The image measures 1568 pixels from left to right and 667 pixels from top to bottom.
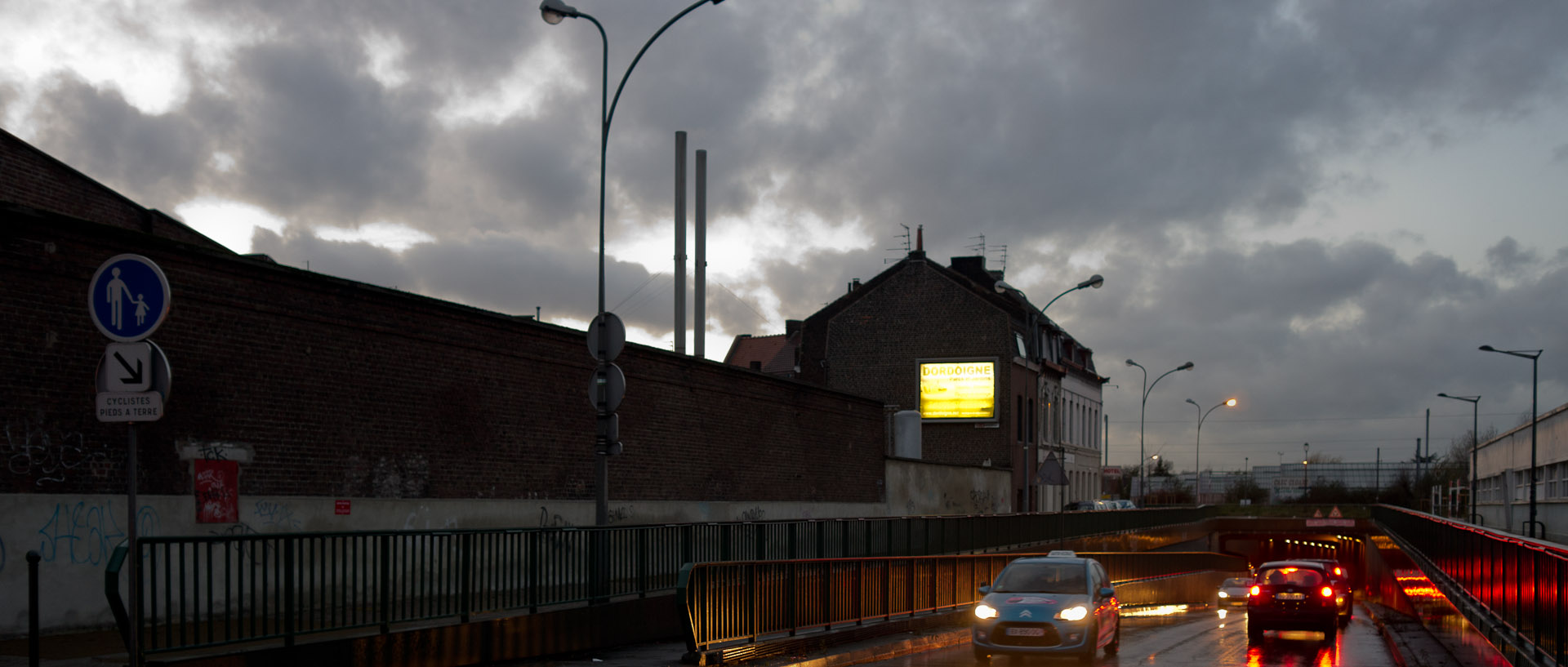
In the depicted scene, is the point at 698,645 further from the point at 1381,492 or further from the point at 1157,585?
the point at 1381,492

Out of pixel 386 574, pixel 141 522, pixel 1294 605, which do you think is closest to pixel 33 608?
pixel 386 574

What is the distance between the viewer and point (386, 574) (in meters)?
12.2

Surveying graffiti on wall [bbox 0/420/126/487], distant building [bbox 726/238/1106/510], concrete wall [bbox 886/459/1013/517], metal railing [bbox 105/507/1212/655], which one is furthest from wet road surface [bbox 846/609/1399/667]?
distant building [bbox 726/238/1106/510]

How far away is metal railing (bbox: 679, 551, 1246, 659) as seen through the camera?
14141 millimetres

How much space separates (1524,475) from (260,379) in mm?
62818

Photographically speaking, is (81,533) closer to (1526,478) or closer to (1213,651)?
(1213,651)

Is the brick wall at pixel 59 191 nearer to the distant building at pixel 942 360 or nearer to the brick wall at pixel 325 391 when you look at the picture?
the brick wall at pixel 325 391

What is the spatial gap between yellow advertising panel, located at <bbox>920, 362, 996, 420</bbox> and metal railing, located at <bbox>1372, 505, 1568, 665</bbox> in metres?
36.0

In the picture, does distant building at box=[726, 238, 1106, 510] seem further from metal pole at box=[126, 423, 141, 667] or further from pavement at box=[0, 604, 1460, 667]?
metal pole at box=[126, 423, 141, 667]

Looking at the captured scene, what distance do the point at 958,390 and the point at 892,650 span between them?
44400 millimetres

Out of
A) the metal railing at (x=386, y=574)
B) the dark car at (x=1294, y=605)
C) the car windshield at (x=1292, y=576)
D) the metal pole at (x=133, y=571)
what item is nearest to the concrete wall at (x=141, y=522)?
the metal railing at (x=386, y=574)

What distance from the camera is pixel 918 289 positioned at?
62.5m

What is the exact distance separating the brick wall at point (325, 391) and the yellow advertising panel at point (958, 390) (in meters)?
32.8

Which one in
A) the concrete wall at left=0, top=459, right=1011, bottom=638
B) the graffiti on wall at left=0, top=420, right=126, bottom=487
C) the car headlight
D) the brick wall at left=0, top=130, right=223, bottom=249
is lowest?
the car headlight
